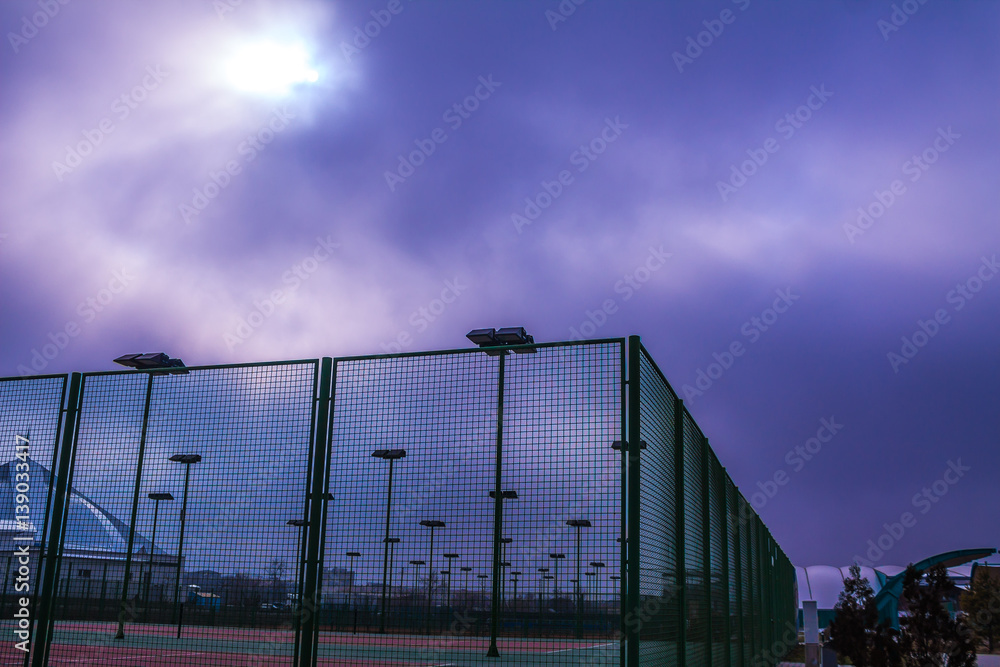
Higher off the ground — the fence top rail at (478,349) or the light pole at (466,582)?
the fence top rail at (478,349)

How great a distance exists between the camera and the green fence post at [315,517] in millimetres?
7293

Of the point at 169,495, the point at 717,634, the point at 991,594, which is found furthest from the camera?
the point at 991,594

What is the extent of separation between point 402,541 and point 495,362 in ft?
5.52

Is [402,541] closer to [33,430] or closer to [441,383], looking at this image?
[441,383]

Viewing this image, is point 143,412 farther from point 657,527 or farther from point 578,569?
point 657,527

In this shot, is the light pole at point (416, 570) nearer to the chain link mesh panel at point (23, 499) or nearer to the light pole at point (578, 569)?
the light pole at point (578, 569)

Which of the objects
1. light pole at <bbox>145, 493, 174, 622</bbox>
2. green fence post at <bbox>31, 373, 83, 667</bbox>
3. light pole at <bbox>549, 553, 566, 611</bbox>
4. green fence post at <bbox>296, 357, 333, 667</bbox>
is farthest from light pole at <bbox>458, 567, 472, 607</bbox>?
green fence post at <bbox>31, 373, 83, 667</bbox>

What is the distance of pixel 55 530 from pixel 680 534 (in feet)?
19.6

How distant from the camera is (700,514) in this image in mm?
9828

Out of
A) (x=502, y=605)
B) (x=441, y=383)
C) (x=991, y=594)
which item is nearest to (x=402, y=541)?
(x=502, y=605)

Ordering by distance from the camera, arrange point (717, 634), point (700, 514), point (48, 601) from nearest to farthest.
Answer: point (48, 601) → point (700, 514) → point (717, 634)

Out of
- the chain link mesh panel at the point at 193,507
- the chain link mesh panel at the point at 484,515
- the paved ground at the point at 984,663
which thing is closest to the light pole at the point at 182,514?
the chain link mesh panel at the point at 193,507

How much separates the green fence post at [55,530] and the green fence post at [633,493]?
18.4 feet

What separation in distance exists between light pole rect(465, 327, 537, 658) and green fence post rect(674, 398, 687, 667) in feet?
5.86
